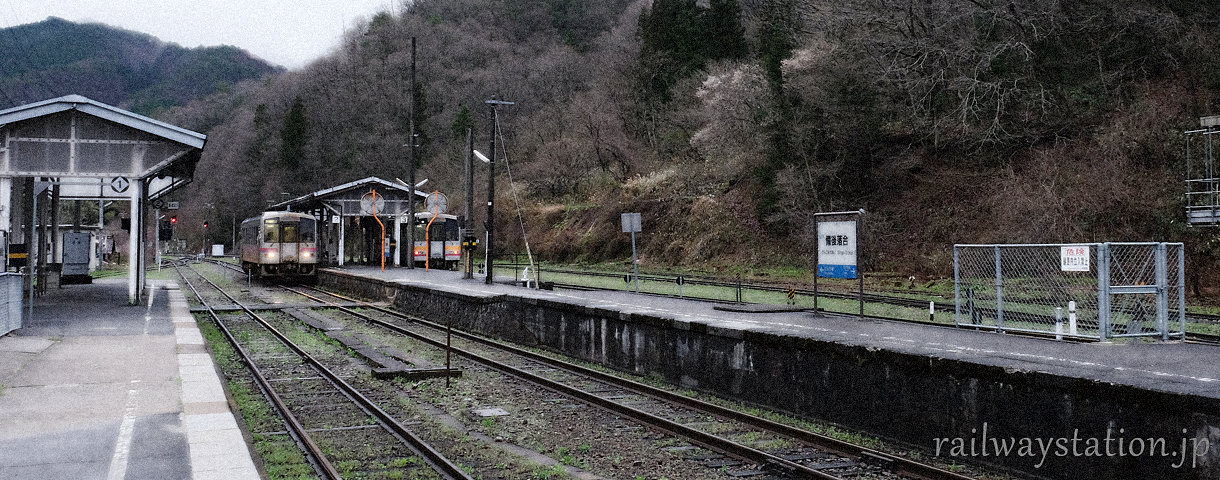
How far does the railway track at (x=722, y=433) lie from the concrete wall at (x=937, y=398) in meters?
0.80

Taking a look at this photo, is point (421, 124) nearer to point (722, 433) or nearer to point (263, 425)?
point (263, 425)

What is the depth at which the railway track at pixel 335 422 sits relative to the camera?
766 cm

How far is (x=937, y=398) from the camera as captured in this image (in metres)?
8.27

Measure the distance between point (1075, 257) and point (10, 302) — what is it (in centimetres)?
1696

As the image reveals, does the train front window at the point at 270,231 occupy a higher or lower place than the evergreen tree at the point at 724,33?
lower

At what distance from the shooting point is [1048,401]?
724 cm

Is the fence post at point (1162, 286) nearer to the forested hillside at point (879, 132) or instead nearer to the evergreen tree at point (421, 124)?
the forested hillside at point (879, 132)

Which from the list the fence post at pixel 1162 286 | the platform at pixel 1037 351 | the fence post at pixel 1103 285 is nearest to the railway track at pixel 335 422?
the platform at pixel 1037 351

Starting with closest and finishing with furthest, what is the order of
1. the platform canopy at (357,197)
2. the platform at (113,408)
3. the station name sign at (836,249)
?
the platform at (113,408), the station name sign at (836,249), the platform canopy at (357,197)

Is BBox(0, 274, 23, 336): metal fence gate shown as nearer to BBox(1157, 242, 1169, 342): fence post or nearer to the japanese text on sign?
the japanese text on sign

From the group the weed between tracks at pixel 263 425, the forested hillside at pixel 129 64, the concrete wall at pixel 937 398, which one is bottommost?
the weed between tracks at pixel 263 425

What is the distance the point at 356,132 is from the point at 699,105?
1908 inches

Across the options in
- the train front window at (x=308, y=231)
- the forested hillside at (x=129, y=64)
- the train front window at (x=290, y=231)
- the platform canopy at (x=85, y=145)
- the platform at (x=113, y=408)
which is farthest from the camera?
the forested hillside at (x=129, y=64)

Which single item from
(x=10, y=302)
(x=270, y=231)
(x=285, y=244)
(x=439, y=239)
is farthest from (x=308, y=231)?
(x=10, y=302)
